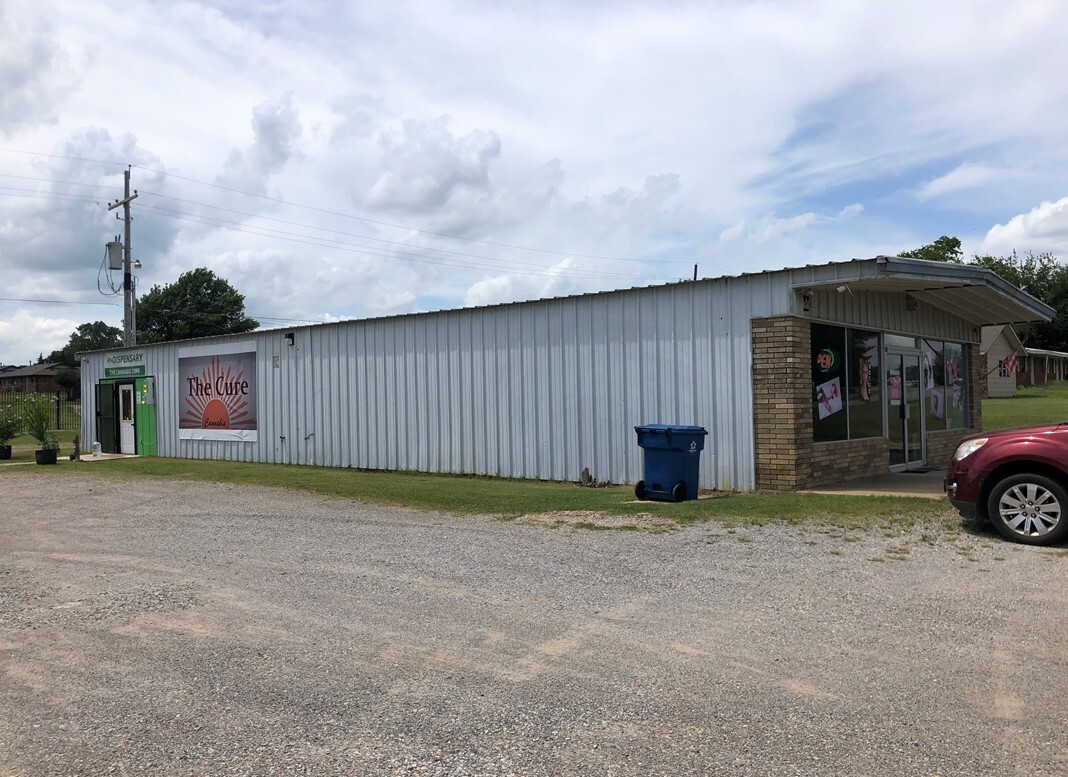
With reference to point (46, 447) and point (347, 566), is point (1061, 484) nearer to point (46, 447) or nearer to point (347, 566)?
point (347, 566)

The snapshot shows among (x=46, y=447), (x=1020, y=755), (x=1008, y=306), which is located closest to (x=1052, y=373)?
(x=1008, y=306)

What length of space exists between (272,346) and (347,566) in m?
13.6

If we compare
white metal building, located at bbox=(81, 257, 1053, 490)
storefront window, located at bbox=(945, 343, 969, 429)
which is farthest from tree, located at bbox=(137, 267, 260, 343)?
storefront window, located at bbox=(945, 343, 969, 429)

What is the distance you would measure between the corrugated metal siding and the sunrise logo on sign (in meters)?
0.45

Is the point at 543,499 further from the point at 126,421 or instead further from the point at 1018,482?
the point at 126,421

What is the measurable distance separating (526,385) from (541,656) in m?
10.5

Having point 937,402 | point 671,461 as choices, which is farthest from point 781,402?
point 937,402

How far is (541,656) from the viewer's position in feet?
16.7

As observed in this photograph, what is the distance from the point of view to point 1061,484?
8.11m

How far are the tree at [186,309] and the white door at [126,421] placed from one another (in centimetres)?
4653

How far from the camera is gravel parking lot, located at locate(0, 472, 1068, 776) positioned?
379 cm

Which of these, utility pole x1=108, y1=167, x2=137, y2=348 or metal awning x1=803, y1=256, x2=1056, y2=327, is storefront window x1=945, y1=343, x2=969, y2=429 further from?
utility pole x1=108, y1=167, x2=137, y2=348

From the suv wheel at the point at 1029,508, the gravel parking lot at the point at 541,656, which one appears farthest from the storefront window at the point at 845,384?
the suv wheel at the point at 1029,508

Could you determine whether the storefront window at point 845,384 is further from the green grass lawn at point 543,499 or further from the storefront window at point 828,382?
the green grass lawn at point 543,499
